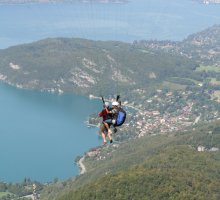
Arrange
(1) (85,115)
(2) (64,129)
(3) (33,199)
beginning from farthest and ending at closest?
(1) (85,115)
(2) (64,129)
(3) (33,199)

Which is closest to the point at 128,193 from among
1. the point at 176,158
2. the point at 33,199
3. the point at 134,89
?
the point at 176,158

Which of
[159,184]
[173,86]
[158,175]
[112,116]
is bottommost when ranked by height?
[173,86]

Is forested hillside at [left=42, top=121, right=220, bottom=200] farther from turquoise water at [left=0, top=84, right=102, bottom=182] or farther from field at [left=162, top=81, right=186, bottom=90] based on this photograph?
field at [left=162, top=81, right=186, bottom=90]

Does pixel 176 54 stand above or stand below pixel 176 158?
below

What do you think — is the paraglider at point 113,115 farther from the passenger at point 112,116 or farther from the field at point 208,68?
the field at point 208,68

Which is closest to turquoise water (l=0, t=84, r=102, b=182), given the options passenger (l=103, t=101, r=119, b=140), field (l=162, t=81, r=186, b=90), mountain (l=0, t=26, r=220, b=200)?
mountain (l=0, t=26, r=220, b=200)

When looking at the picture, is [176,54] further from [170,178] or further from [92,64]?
[170,178]

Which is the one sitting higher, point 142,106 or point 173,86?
point 142,106

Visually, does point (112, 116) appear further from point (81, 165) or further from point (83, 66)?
point (83, 66)

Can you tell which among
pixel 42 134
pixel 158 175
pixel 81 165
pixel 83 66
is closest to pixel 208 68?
pixel 83 66
